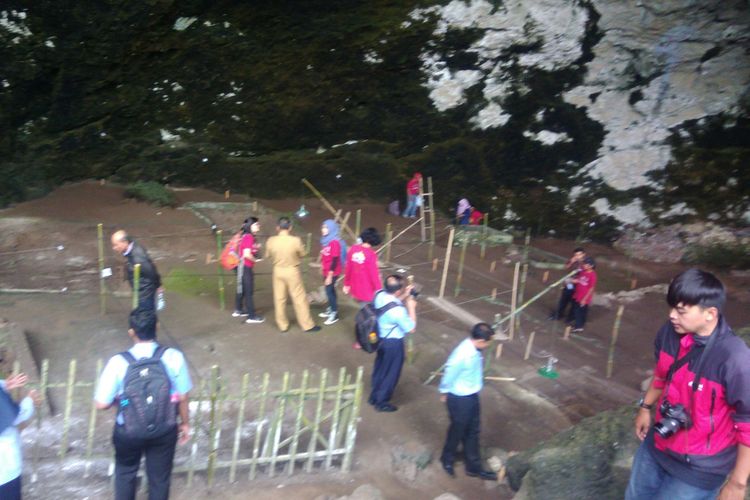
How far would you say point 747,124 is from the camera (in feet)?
46.8

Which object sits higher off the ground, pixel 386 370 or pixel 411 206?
pixel 411 206

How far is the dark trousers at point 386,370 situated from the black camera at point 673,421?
3.13 meters

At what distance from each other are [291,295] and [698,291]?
5.27 metres

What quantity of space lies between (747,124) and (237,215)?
11.1 m

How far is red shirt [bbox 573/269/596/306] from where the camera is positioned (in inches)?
364

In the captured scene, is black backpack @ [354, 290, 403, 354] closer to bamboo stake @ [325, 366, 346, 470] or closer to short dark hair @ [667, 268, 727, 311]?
bamboo stake @ [325, 366, 346, 470]

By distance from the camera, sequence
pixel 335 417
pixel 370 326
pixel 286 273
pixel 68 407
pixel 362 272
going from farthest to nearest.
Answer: pixel 286 273 → pixel 362 272 → pixel 370 326 → pixel 335 417 → pixel 68 407

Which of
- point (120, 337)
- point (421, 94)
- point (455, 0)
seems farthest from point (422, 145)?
point (120, 337)

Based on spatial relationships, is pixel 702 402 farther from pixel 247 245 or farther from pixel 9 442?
pixel 247 245

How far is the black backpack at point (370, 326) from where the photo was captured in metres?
5.84

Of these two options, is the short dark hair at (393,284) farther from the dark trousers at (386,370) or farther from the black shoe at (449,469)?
the black shoe at (449,469)

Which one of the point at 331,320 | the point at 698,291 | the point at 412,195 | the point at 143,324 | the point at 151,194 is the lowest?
the point at 331,320

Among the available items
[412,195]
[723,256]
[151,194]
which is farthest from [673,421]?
[723,256]

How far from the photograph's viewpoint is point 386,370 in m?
6.09
